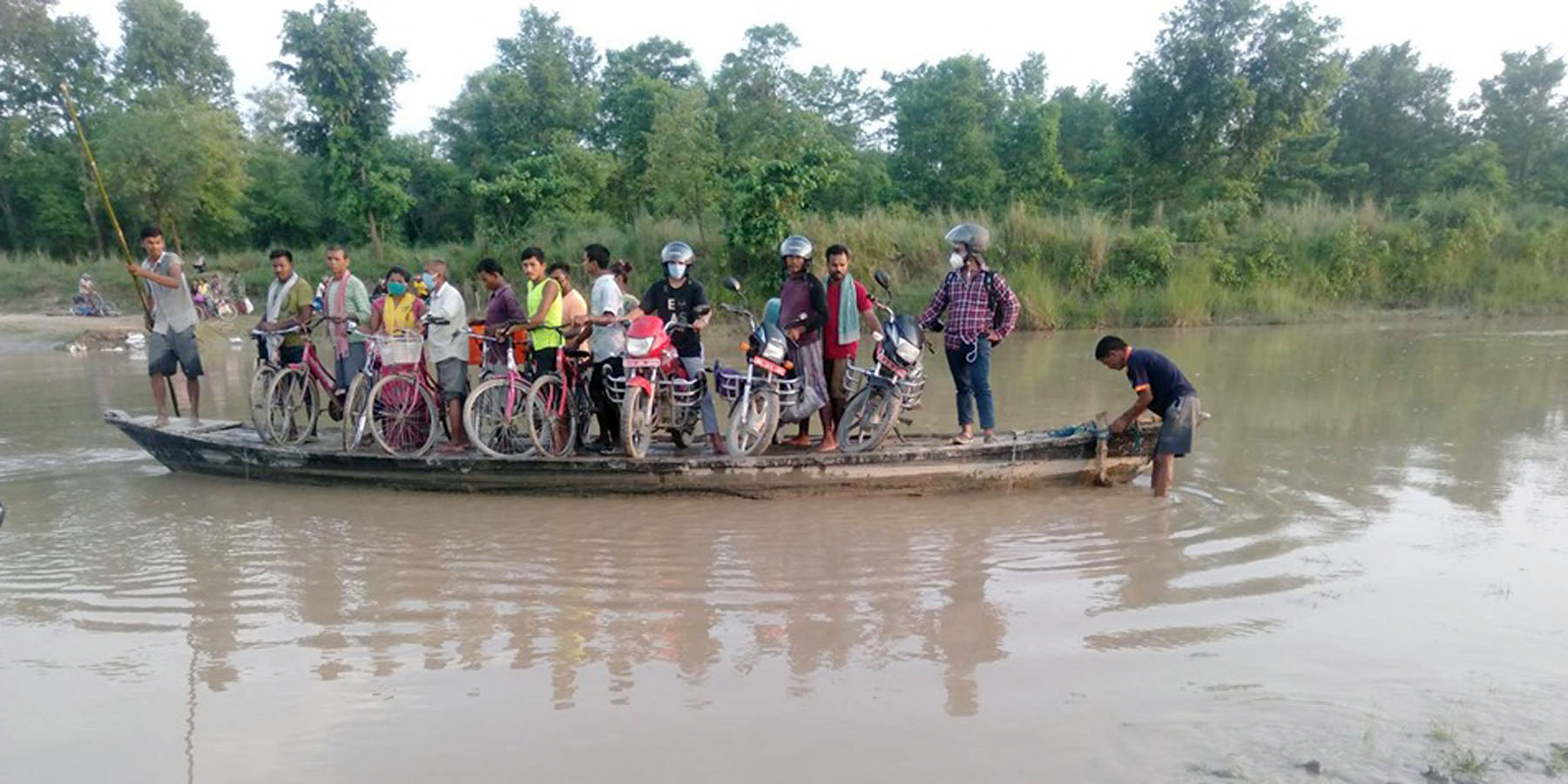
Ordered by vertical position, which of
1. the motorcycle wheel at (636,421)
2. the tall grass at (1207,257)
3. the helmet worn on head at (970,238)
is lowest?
the motorcycle wheel at (636,421)

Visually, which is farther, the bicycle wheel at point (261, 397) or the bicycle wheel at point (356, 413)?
the bicycle wheel at point (261, 397)

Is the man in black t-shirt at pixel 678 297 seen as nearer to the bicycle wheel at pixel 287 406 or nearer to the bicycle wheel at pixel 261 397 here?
the bicycle wheel at pixel 287 406

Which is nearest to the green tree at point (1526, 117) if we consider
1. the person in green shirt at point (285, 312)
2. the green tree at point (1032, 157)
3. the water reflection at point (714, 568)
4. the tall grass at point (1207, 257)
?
the tall grass at point (1207, 257)

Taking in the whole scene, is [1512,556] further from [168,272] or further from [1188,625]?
[168,272]

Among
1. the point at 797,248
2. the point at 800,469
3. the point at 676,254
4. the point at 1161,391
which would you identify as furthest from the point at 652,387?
the point at 1161,391

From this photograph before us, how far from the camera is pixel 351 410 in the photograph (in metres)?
8.02

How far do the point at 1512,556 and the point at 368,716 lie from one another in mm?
5812

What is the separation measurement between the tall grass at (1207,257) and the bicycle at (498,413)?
14.5 metres

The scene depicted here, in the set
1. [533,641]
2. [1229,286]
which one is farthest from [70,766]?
[1229,286]

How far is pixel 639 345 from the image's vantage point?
7340mm

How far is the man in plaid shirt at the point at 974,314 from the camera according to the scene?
7602mm

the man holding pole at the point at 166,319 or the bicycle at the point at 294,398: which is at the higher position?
the man holding pole at the point at 166,319

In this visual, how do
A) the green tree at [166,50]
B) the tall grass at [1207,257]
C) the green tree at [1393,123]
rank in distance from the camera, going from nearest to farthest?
the tall grass at [1207,257] < the green tree at [1393,123] < the green tree at [166,50]

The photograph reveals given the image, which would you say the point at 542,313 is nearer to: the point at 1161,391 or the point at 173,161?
the point at 1161,391
